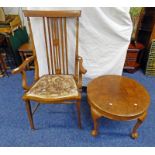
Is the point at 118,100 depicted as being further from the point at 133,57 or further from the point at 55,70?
the point at 133,57

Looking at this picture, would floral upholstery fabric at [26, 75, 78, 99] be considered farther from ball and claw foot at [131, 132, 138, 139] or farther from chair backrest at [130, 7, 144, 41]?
chair backrest at [130, 7, 144, 41]

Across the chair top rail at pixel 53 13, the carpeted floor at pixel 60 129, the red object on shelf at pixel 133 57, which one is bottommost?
the carpeted floor at pixel 60 129

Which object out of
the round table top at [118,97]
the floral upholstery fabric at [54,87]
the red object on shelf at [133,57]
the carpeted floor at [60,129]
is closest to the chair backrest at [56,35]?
the floral upholstery fabric at [54,87]

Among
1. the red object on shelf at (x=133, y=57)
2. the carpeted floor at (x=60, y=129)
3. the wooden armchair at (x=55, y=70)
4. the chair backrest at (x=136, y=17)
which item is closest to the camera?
the wooden armchair at (x=55, y=70)

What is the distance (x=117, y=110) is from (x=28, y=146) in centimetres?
88

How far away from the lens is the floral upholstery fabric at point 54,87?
4.24 ft

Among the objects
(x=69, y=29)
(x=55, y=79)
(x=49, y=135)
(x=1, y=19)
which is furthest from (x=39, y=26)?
(x=49, y=135)

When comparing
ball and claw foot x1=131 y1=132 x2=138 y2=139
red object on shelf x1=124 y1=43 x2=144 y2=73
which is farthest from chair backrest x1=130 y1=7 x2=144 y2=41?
ball and claw foot x1=131 y1=132 x2=138 y2=139

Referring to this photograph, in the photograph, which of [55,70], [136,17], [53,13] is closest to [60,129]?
[55,70]

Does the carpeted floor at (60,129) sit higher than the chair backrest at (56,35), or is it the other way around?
the chair backrest at (56,35)

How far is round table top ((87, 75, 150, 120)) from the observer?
1.17 metres

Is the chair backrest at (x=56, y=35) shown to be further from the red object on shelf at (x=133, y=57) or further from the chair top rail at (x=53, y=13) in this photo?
the red object on shelf at (x=133, y=57)

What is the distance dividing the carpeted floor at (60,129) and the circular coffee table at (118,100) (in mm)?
100

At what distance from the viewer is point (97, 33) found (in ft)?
5.18
